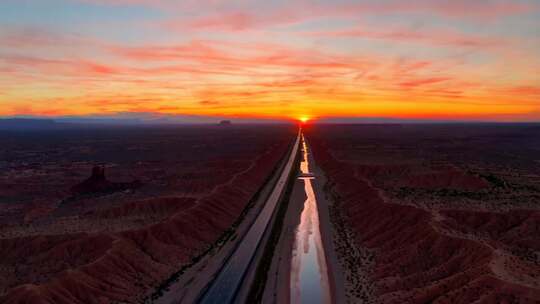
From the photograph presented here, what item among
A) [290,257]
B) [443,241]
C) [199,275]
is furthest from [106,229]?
[443,241]

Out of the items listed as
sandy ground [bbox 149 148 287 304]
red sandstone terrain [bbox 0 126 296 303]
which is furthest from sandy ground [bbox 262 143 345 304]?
red sandstone terrain [bbox 0 126 296 303]

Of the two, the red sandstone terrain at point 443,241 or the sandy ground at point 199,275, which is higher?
the red sandstone terrain at point 443,241

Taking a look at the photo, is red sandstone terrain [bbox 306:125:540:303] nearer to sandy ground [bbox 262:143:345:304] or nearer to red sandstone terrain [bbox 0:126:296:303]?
sandy ground [bbox 262:143:345:304]

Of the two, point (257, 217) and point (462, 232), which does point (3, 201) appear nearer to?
point (257, 217)

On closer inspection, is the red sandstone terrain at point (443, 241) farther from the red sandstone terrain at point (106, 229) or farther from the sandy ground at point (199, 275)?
the red sandstone terrain at point (106, 229)

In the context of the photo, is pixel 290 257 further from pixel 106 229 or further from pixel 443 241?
pixel 106 229

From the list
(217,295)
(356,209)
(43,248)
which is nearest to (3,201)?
(43,248)

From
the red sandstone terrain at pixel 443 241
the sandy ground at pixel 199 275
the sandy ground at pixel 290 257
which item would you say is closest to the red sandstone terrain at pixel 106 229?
the sandy ground at pixel 199 275

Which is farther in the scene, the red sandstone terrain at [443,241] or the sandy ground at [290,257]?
the sandy ground at [290,257]
